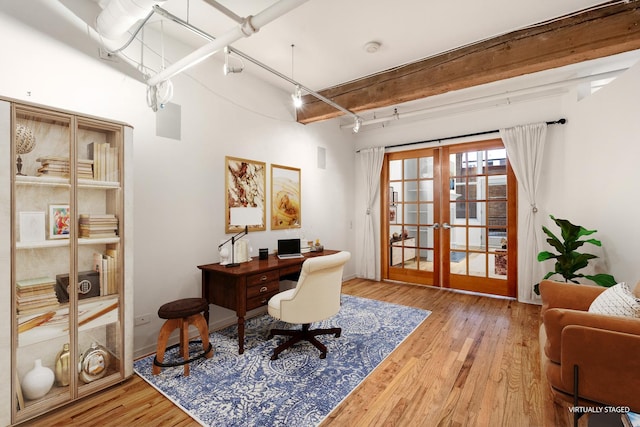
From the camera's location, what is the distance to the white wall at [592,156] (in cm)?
262

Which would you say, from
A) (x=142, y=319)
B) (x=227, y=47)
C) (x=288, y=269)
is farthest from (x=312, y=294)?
(x=227, y=47)

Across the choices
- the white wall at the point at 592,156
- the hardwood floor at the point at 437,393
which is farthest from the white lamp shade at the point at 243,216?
the white wall at the point at 592,156

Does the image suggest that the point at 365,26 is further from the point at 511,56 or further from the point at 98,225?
the point at 98,225

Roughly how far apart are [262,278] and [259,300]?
0.20 meters

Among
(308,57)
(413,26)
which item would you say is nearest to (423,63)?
(413,26)

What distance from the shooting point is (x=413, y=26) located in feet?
8.32

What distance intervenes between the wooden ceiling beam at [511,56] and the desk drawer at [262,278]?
231 centimetres

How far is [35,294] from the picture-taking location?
1782mm

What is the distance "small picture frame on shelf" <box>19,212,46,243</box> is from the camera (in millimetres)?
1738

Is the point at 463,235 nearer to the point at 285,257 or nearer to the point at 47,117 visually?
the point at 285,257

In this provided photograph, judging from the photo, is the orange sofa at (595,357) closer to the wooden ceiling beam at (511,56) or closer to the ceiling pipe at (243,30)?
the wooden ceiling beam at (511,56)

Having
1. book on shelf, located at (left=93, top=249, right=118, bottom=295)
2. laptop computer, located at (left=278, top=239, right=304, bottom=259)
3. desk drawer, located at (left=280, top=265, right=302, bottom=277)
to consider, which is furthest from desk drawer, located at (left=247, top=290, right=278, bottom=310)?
book on shelf, located at (left=93, top=249, right=118, bottom=295)

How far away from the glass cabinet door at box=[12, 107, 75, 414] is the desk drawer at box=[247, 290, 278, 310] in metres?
1.23

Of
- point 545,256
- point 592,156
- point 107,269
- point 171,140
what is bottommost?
point 545,256
